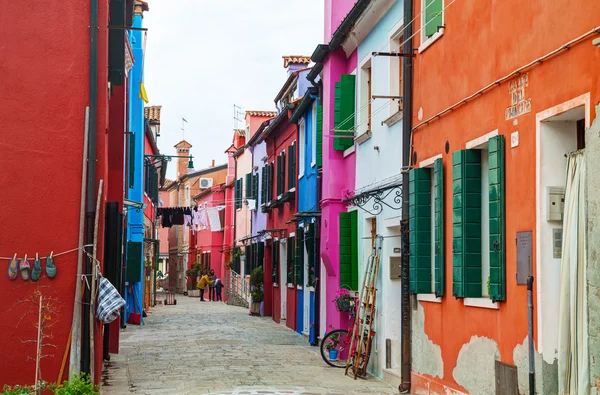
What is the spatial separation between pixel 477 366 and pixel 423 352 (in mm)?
2118

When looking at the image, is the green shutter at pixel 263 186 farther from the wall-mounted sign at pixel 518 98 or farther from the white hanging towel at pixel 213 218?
the wall-mounted sign at pixel 518 98

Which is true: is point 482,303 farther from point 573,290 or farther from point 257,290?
point 257,290

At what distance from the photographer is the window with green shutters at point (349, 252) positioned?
54.6 ft

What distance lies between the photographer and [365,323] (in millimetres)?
14672

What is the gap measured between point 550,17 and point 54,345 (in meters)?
6.85

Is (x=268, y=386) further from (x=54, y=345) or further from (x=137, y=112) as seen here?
(x=137, y=112)

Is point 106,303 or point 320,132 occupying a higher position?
point 320,132

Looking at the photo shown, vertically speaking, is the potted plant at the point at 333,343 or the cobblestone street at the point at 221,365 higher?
the potted plant at the point at 333,343

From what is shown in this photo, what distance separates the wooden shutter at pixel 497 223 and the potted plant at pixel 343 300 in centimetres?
698

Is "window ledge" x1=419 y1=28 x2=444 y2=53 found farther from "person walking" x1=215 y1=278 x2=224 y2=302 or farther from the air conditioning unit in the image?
the air conditioning unit

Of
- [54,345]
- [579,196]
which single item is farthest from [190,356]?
[579,196]

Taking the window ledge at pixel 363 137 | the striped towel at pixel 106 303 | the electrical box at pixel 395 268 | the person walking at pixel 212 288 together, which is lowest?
the person walking at pixel 212 288

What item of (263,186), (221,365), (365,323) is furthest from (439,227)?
(263,186)

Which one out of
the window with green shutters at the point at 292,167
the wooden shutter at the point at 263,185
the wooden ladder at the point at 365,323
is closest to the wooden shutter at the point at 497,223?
the wooden ladder at the point at 365,323
